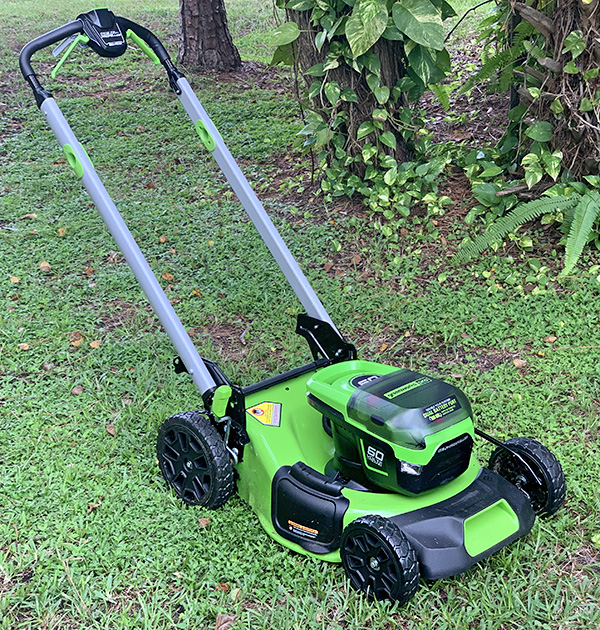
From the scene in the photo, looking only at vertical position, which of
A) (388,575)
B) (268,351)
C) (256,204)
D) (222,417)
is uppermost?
(256,204)

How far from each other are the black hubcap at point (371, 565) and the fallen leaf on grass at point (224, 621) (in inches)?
16.0

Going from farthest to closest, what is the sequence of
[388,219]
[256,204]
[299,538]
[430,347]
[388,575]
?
[388,219] < [430,347] < [256,204] < [299,538] < [388,575]

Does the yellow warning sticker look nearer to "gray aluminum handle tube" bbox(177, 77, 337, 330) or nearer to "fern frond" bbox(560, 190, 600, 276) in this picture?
"gray aluminum handle tube" bbox(177, 77, 337, 330)

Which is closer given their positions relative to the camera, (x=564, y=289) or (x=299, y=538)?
(x=299, y=538)

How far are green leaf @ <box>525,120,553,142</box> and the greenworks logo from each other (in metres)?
2.09

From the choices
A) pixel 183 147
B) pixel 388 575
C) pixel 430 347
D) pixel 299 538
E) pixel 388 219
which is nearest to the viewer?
pixel 388 575

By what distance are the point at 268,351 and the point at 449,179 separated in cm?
176

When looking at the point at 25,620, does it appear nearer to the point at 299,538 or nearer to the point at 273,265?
the point at 299,538

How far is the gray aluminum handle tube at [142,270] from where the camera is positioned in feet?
8.61

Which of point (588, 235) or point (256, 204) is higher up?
point (256, 204)

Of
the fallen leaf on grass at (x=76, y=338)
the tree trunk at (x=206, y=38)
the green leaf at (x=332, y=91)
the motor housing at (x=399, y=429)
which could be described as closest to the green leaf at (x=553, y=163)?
the green leaf at (x=332, y=91)

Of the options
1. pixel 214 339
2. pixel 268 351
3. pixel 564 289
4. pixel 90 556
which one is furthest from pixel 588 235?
pixel 90 556

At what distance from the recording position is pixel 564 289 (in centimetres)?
379

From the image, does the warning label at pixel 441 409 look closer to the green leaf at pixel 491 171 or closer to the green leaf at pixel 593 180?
the green leaf at pixel 593 180
